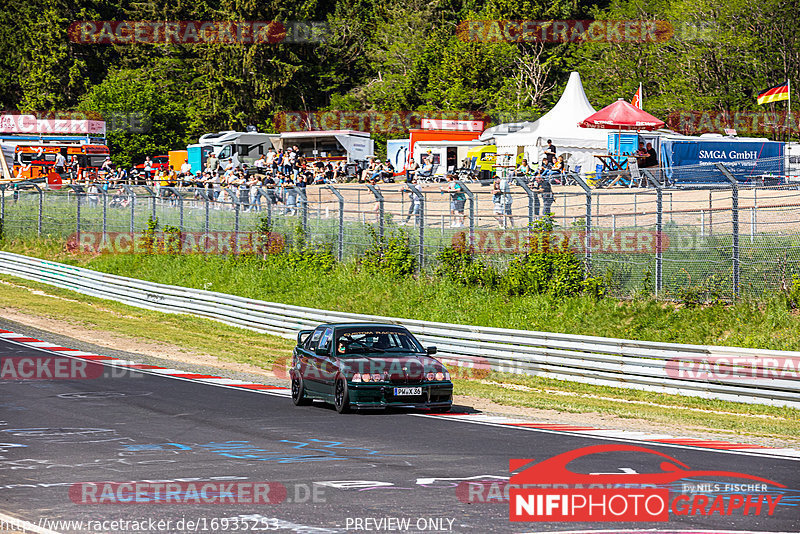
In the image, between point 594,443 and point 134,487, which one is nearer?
point 134,487

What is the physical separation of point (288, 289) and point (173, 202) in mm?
7465

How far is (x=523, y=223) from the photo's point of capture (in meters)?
25.5

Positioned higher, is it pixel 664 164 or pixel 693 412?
pixel 664 164

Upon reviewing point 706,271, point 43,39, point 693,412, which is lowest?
point 693,412

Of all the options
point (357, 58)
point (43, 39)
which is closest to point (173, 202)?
point (357, 58)

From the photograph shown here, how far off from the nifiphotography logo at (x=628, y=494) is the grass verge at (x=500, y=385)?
4.17 meters

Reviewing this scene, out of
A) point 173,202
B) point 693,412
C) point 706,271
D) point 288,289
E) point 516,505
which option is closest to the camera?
point 516,505

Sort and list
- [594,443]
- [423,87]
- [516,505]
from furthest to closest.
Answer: [423,87], [594,443], [516,505]

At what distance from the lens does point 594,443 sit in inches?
480

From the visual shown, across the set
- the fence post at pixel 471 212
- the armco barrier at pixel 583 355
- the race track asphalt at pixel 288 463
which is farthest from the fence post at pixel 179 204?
the race track asphalt at pixel 288 463

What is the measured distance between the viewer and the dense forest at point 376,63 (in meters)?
59.2

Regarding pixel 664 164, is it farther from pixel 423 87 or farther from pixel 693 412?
pixel 423 87
